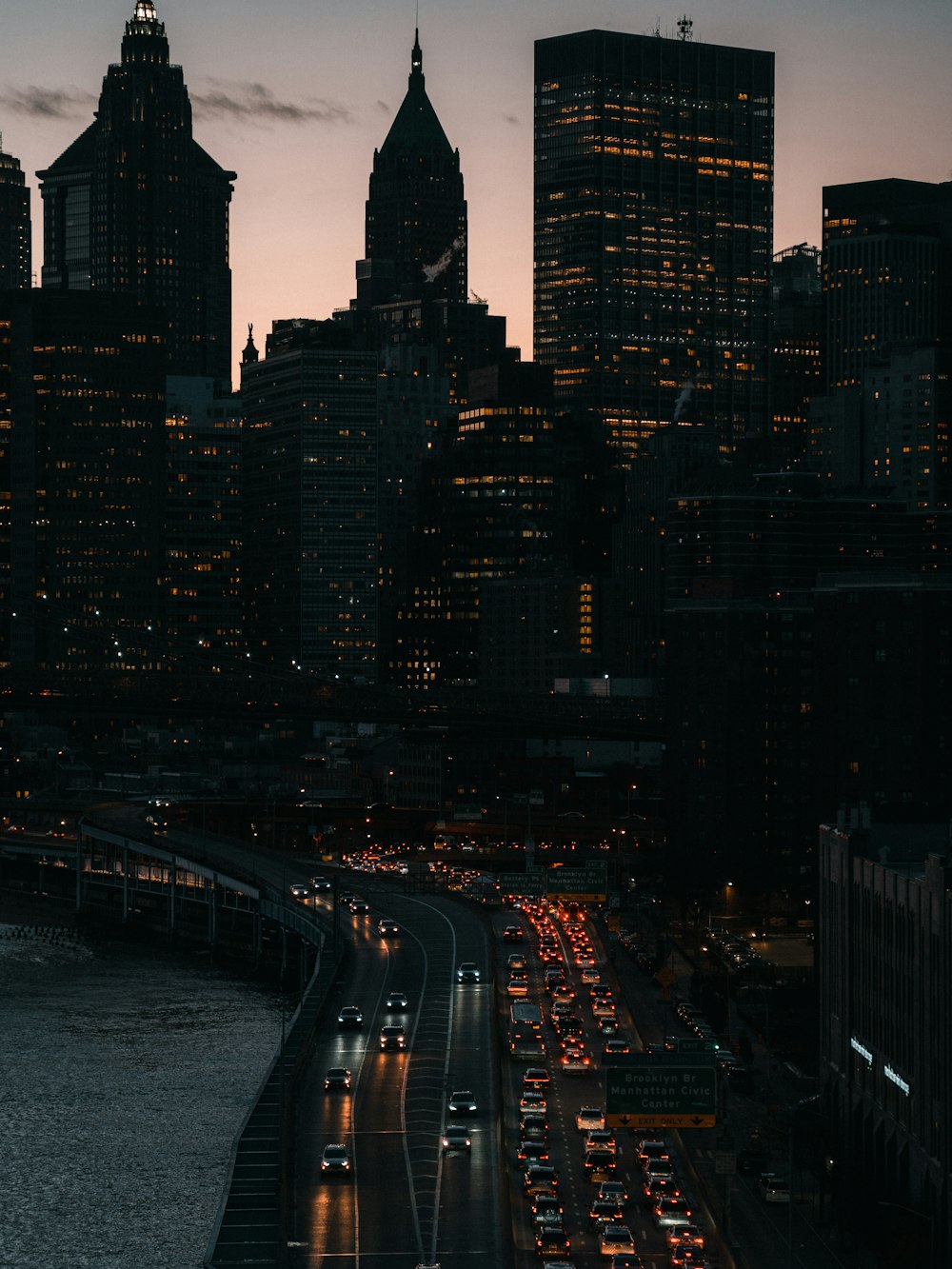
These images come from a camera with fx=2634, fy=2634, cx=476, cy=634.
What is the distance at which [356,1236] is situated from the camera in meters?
62.9

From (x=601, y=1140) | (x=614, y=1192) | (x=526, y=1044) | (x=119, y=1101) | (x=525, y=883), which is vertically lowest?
(x=119, y=1101)

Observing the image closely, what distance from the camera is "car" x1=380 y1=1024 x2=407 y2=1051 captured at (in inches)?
3578

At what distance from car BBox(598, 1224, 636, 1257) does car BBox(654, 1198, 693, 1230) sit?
2361 millimetres

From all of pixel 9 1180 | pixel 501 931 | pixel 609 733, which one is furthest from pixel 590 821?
pixel 9 1180

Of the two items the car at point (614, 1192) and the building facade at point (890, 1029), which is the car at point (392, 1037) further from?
the car at point (614, 1192)

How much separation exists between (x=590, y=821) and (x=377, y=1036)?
89.4m

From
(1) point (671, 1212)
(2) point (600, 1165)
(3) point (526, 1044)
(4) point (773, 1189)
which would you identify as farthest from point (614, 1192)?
(3) point (526, 1044)

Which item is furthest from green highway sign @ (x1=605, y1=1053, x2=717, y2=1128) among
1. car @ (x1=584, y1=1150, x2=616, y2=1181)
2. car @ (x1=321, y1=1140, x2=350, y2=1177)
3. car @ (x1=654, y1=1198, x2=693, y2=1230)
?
car @ (x1=321, y1=1140, x2=350, y2=1177)

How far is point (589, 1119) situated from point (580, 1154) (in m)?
3.30

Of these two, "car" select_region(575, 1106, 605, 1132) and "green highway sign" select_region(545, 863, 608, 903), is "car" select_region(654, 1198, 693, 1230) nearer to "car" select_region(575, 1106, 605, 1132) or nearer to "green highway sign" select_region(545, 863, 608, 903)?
"car" select_region(575, 1106, 605, 1132)

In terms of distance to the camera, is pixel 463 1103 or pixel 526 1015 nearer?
pixel 463 1103

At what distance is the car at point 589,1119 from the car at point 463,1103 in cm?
308

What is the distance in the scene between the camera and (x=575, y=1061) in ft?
290

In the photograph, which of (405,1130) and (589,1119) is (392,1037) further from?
(405,1130)
